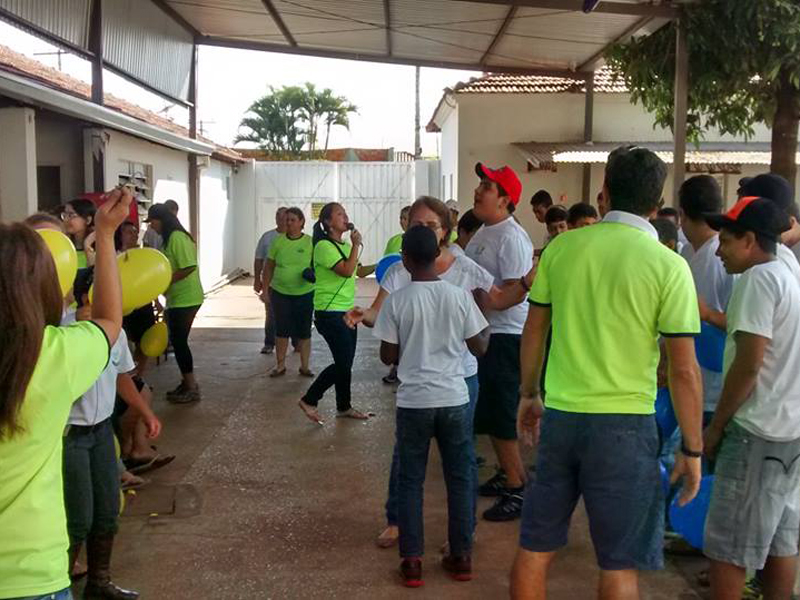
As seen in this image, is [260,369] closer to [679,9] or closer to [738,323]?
[679,9]

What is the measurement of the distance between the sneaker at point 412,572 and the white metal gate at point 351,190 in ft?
55.1

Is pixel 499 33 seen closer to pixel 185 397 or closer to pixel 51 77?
pixel 51 77

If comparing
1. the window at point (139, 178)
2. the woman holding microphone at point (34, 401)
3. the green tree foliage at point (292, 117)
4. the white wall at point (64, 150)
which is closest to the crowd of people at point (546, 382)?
the woman holding microphone at point (34, 401)

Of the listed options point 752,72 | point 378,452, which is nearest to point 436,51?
point 752,72

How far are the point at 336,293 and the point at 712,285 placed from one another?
3.53 meters

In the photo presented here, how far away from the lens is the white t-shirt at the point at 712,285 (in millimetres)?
3780

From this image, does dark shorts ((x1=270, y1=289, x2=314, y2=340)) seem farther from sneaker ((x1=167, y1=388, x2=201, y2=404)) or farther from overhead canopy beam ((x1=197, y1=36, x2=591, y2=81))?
overhead canopy beam ((x1=197, y1=36, x2=591, y2=81))

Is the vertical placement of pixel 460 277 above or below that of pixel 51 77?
below

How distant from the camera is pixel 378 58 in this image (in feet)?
42.6

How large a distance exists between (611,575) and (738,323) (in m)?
1.03

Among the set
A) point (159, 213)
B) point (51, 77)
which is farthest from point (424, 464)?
point (51, 77)

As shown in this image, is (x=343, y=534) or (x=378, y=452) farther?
(x=378, y=452)

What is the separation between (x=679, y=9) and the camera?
7.46 meters

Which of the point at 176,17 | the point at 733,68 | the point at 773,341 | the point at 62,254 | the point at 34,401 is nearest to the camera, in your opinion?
the point at 34,401
